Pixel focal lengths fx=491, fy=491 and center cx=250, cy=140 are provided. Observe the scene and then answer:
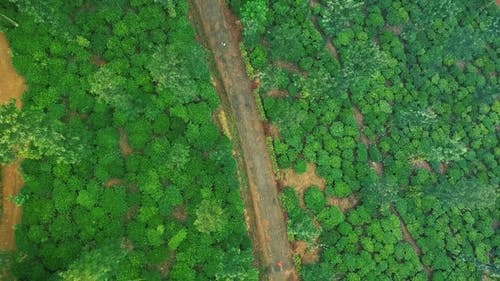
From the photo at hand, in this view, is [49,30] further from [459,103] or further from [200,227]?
[459,103]

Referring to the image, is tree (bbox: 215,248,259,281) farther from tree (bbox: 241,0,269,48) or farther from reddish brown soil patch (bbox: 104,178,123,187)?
tree (bbox: 241,0,269,48)

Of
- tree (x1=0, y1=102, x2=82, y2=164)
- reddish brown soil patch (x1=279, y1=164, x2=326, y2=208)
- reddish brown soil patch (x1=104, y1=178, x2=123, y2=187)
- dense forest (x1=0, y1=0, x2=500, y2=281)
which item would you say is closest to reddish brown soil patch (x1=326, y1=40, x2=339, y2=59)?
dense forest (x1=0, y1=0, x2=500, y2=281)

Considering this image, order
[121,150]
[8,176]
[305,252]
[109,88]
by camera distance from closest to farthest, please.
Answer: [8,176], [109,88], [121,150], [305,252]

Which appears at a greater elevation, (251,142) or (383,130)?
(251,142)

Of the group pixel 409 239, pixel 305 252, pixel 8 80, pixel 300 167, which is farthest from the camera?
pixel 409 239

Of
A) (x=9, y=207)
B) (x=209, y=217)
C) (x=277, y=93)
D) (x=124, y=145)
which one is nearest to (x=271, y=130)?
(x=277, y=93)

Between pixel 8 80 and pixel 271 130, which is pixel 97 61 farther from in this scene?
pixel 271 130
